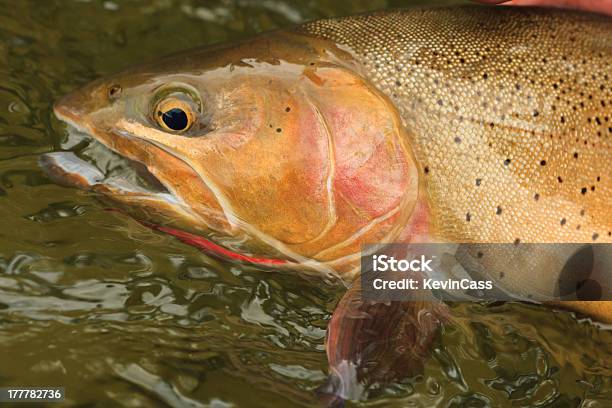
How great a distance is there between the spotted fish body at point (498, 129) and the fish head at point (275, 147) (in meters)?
0.10

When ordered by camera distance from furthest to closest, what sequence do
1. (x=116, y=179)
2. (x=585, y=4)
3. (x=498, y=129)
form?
(x=585, y=4), (x=116, y=179), (x=498, y=129)

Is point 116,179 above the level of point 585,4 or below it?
below

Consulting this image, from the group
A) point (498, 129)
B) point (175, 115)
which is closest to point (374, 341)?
point (498, 129)

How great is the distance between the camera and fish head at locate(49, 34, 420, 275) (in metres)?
2.56

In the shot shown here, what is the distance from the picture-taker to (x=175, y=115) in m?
2.57

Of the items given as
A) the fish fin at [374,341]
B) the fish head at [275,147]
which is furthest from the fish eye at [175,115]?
the fish fin at [374,341]

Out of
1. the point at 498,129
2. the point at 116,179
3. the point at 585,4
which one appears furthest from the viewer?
the point at 585,4

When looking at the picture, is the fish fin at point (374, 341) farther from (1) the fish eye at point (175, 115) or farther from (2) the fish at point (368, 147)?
(1) the fish eye at point (175, 115)

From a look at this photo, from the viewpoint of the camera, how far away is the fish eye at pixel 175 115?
257 cm

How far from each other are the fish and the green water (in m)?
0.14

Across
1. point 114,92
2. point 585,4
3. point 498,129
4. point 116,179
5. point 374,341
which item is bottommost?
point 374,341

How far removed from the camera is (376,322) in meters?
→ 2.54

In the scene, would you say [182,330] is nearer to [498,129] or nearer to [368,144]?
[368,144]

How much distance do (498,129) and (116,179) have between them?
4.65 ft
